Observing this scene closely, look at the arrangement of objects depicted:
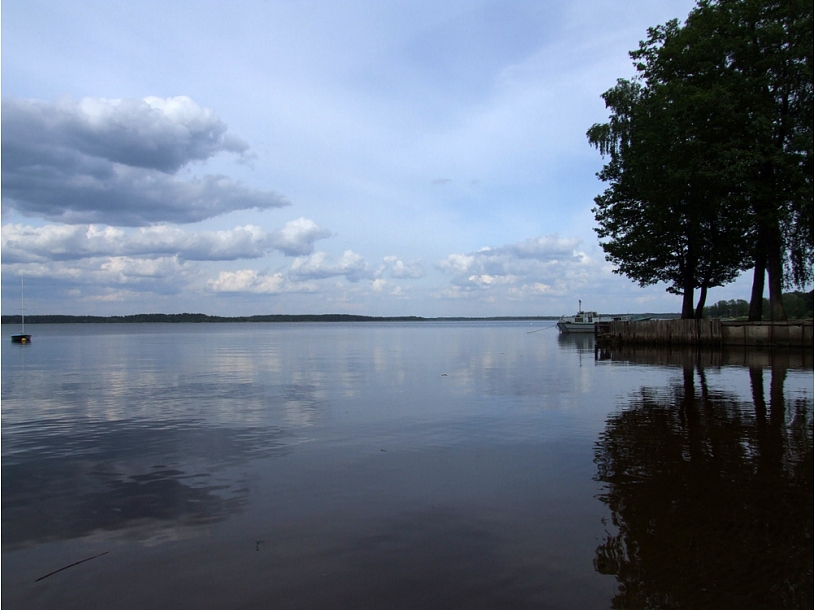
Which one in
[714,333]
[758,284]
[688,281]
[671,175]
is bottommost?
[714,333]

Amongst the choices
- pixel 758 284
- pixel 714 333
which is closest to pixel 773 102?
pixel 758 284

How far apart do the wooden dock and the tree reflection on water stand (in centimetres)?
2416

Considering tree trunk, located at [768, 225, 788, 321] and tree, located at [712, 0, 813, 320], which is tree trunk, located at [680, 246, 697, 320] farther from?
tree, located at [712, 0, 813, 320]

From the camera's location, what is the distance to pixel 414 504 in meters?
8.40

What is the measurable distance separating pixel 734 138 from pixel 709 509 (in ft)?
104

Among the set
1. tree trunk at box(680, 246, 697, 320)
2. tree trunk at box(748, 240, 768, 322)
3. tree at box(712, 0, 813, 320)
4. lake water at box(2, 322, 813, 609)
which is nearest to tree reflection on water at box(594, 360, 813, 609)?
lake water at box(2, 322, 813, 609)

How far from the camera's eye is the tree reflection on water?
573cm

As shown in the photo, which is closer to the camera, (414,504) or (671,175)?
(414,504)

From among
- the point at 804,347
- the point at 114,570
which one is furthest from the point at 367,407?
the point at 804,347

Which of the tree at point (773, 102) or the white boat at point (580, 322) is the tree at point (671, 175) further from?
the white boat at point (580, 322)

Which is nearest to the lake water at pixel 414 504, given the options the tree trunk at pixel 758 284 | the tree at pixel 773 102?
the tree at pixel 773 102

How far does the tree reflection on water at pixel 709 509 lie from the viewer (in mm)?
5734

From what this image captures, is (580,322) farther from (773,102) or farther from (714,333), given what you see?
(773,102)

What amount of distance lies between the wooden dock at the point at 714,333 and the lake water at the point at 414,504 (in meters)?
21.1
